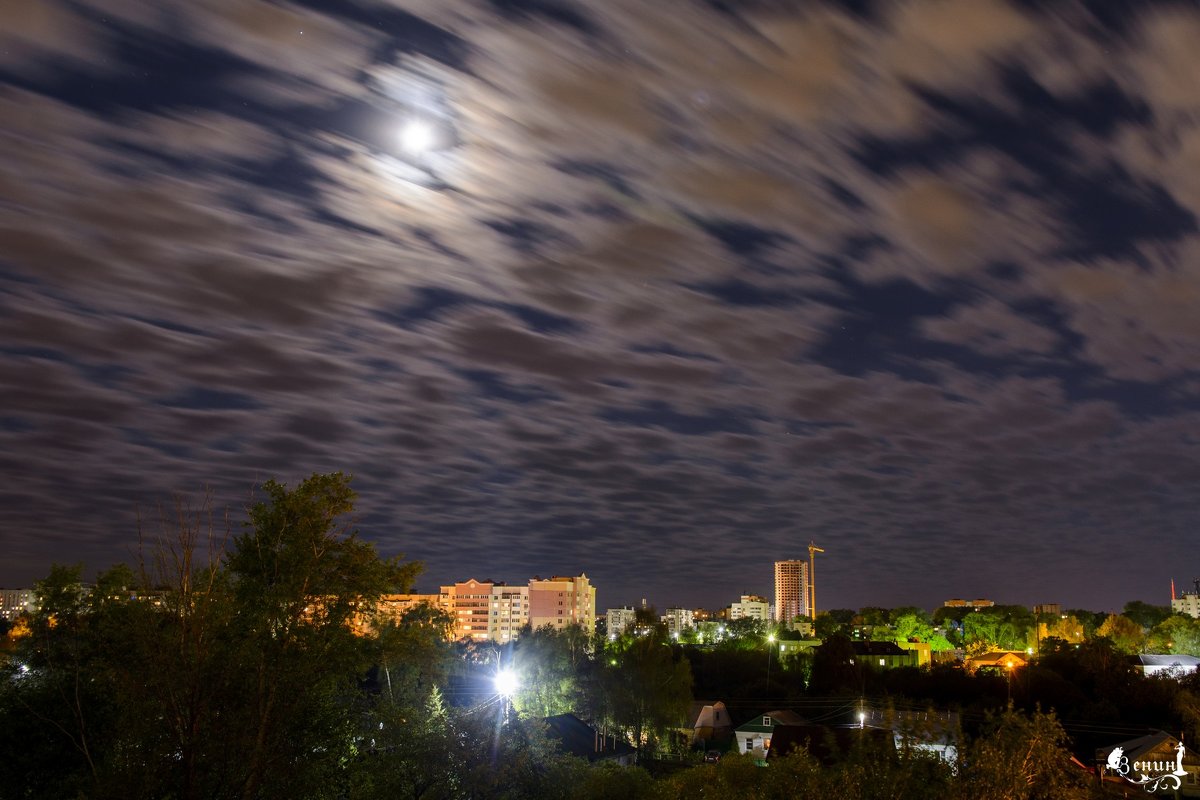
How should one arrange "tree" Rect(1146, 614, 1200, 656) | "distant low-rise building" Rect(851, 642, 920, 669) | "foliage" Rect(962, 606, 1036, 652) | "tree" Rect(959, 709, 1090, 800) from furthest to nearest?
"foliage" Rect(962, 606, 1036, 652), "distant low-rise building" Rect(851, 642, 920, 669), "tree" Rect(1146, 614, 1200, 656), "tree" Rect(959, 709, 1090, 800)

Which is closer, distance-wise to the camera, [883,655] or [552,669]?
[552,669]

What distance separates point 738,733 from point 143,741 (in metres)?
57.3

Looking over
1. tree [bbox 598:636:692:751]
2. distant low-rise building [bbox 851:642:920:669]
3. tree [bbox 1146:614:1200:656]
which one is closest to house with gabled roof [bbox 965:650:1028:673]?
distant low-rise building [bbox 851:642:920:669]

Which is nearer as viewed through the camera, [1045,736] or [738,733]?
[1045,736]

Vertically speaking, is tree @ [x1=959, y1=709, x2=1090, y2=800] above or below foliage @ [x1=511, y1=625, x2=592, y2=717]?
above

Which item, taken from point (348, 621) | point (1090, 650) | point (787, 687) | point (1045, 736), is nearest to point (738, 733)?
point (787, 687)

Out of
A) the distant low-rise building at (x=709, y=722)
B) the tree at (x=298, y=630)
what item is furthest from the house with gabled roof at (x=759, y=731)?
the tree at (x=298, y=630)

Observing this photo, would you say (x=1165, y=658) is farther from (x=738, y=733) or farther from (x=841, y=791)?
(x=841, y=791)

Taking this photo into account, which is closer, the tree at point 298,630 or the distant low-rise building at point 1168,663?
the tree at point 298,630

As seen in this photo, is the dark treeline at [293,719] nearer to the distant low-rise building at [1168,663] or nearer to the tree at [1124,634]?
the distant low-rise building at [1168,663]

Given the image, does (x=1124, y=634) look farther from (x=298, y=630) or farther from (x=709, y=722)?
(x=298, y=630)

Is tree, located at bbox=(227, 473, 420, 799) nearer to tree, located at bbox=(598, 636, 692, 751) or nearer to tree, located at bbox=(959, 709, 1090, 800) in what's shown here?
tree, located at bbox=(959, 709, 1090, 800)

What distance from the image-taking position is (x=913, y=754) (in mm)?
15797

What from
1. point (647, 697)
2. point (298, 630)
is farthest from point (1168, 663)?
point (298, 630)
